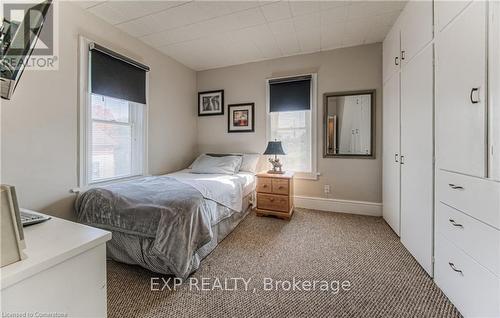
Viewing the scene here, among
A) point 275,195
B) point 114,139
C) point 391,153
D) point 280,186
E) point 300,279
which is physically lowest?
point 300,279

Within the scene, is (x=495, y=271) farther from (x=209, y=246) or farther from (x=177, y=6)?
(x=177, y=6)

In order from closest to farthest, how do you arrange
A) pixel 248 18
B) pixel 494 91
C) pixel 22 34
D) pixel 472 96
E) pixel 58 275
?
pixel 58 275, pixel 22 34, pixel 494 91, pixel 472 96, pixel 248 18

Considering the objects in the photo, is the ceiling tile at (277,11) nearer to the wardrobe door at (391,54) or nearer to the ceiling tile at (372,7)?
the ceiling tile at (372,7)

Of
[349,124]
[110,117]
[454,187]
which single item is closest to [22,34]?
[110,117]

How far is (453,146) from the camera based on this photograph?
1420 millimetres

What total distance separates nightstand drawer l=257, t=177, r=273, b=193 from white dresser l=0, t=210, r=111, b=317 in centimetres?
235

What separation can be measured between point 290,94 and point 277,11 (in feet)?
4.32

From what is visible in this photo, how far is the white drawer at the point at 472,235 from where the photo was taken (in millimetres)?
1097

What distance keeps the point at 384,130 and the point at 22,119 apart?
12.9 ft

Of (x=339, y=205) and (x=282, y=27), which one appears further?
(x=339, y=205)

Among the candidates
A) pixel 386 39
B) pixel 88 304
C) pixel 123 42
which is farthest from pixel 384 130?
pixel 123 42

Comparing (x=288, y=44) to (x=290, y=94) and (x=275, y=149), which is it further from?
(x=275, y=149)

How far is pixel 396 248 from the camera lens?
2.16m

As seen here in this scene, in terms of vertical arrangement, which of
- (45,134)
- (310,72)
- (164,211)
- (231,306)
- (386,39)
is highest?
(386,39)
